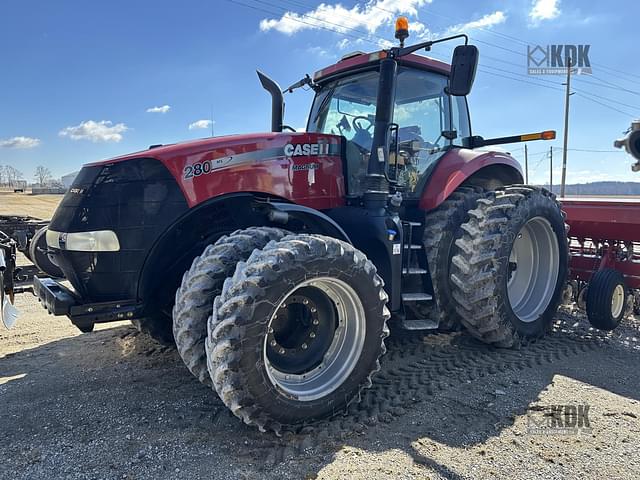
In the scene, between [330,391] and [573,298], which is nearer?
[330,391]

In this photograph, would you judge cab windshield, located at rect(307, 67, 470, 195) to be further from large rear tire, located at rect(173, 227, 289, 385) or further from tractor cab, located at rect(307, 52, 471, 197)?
large rear tire, located at rect(173, 227, 289, 385)

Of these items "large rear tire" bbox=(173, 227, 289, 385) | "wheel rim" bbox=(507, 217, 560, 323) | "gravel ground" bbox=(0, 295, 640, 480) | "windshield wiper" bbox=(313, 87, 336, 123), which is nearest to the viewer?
"gravel ground" bbox=(0, 295, 640, 480)

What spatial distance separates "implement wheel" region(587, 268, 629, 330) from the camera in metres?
4.71

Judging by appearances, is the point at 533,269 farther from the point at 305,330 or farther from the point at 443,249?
the point at 305,330

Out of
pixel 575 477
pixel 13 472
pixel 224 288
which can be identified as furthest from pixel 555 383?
pixel 13 472

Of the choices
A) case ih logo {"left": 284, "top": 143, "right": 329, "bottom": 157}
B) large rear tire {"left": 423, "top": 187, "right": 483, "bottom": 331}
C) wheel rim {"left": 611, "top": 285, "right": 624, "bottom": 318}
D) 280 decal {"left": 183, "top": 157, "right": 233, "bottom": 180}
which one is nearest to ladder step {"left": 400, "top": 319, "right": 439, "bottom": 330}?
large rear tire {"left": 423, "top": 187, "right": 483, "bottom": 331}

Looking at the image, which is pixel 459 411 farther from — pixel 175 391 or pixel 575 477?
pixel 175 391

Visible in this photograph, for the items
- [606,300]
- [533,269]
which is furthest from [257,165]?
[606,300]

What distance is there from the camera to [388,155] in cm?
398

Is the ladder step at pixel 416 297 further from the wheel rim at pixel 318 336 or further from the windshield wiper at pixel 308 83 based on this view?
the windshield wiper at pixel 308 83

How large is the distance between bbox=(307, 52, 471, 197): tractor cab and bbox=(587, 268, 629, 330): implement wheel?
1.98m

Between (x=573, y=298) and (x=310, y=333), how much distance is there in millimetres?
3907

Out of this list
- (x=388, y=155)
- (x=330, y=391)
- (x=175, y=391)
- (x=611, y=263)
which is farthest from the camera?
(x=611, y=263)

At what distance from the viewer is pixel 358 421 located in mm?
3016
